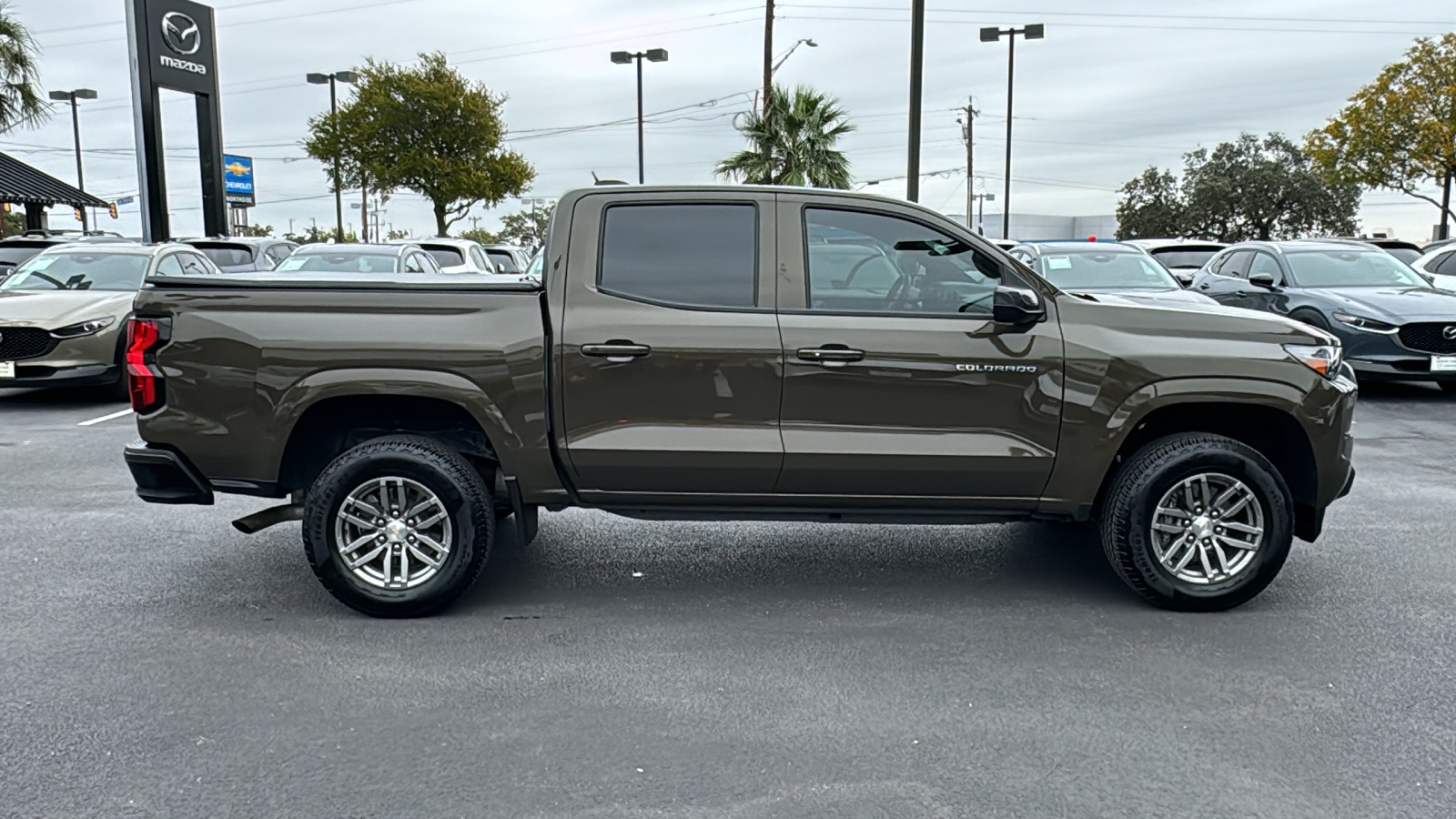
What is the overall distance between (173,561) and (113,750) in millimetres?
2347

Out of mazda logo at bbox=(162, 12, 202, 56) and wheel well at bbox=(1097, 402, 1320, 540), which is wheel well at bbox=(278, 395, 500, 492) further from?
mazda logo at bbox=(162, 12, 202, 56)

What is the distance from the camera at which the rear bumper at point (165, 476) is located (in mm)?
4859

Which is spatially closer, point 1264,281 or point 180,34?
point 1264,281

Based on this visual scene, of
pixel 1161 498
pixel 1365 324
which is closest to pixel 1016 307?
pixel 1161 498

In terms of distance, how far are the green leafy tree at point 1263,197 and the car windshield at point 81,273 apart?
49.4 metres

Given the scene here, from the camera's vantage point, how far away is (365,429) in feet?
16.9

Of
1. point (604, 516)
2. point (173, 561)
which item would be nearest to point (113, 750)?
point (173, 561)

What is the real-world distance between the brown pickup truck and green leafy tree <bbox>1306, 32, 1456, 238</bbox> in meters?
36.9

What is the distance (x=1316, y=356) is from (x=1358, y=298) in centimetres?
782

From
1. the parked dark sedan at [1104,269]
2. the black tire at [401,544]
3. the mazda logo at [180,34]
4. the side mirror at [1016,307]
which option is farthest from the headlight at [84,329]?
the mazda logo at [180,34]

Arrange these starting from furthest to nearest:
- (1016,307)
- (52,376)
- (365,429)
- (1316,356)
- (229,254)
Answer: (229,254)
(52,376)
(365,429)
(1316,356)
(1016,307)

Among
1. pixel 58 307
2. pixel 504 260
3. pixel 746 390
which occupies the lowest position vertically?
pixel 746 390

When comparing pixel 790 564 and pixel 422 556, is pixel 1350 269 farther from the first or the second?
pixel 422 556

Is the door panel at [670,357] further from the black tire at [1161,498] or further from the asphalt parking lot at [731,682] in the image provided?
the black tire at [1161,498]
